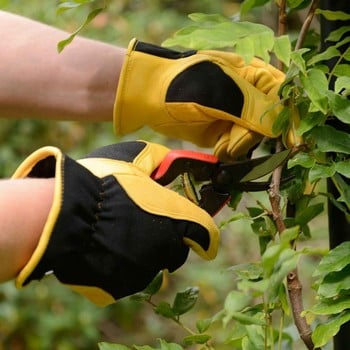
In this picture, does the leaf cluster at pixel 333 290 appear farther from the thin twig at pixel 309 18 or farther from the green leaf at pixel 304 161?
the thin twig at pixel 309 18

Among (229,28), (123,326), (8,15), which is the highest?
(229,28)

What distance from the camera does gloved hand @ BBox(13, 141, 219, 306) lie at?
0.80 m

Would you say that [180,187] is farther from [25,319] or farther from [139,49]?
[25,319]

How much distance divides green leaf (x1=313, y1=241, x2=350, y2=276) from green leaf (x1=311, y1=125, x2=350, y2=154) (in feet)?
0.31

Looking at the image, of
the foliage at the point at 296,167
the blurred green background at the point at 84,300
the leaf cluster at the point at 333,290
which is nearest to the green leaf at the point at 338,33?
the foliage at the point at 296,167

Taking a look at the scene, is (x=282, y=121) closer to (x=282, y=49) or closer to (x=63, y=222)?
(x=282, y=49)

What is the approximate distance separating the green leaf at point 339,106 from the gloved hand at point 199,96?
0.19m

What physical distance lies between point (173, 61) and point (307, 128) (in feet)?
0.95

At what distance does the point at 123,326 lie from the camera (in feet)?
8.70

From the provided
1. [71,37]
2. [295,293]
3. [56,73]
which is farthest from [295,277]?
[56,73]

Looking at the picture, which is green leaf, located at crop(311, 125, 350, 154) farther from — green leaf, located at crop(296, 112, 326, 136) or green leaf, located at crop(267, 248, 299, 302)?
green leaf, located at crop(267, 248, 299, 302)

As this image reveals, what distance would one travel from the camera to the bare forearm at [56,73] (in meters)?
1.13

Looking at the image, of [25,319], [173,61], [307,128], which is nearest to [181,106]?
[173,61]

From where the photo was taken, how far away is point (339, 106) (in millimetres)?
801
